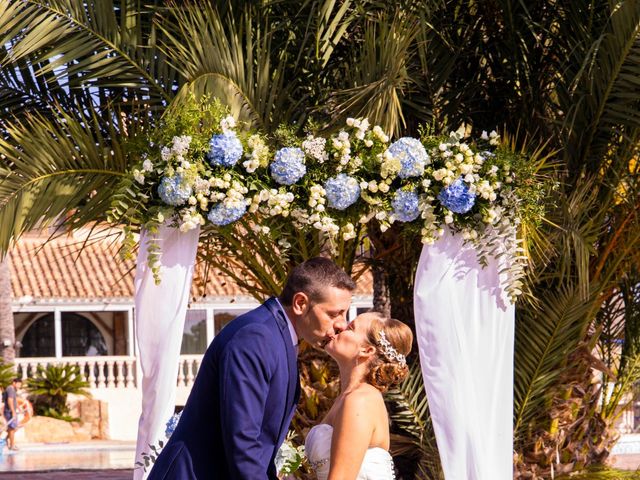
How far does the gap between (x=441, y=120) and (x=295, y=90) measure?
116cm

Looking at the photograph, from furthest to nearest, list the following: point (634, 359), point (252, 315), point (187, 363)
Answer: point (187, 363), point (634, 359), point (252, 315)

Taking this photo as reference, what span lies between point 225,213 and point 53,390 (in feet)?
68.1

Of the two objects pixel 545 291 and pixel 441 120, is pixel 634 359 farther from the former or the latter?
pixel 441 120

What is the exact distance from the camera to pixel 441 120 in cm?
822

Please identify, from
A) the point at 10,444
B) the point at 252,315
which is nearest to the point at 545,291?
the point at 252,315

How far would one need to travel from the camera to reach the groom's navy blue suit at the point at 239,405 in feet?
12.2

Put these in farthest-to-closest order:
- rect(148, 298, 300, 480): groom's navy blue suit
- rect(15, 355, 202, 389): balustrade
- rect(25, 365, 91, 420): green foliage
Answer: rect(15, 355, 202, 389): balustrade < rect(25, 365, 91, 420): green foliage < rect(148, 298, 300, 480): groom's navy blue suit

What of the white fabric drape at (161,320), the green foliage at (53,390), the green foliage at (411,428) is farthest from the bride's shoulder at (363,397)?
the green foliage at (53,390)

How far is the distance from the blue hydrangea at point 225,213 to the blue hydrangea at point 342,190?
484 mm

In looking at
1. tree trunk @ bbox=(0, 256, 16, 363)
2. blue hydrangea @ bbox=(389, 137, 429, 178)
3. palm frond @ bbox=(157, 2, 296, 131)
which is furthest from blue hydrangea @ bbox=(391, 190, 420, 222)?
tree trunk @ bbox=(0, 256, 16, 363)

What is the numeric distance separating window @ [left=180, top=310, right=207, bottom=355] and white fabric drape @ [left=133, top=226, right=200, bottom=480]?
26845 mm

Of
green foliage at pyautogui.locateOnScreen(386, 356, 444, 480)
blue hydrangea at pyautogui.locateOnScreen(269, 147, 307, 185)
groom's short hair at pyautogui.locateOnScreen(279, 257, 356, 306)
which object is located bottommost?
green foliage at pyautogui.locateOnScreen(386, 356, 444, 480)

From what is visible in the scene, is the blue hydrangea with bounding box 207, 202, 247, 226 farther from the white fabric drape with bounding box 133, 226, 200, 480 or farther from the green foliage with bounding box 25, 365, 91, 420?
the green foliage with bounding box 25, 365, 91, 420

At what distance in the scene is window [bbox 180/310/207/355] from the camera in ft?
108
